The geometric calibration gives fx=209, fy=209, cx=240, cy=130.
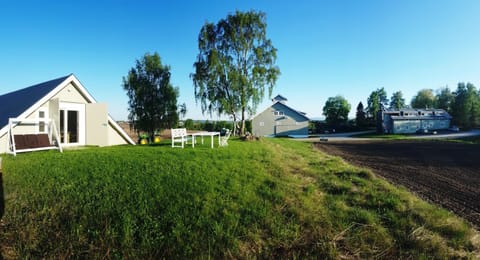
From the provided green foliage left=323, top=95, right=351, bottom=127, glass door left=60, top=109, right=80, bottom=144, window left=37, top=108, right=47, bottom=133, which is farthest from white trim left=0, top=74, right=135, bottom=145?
green foliage left=323, top=95, right=351, bottom=127

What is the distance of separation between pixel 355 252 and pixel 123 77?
856 inches

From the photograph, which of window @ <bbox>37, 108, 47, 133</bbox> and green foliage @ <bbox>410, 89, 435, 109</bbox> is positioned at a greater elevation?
green foliage @ <bbox>410, 89, 435, 109</bbox>

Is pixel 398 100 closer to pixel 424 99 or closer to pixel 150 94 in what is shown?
pixel 424 99

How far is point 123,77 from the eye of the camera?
767 inches

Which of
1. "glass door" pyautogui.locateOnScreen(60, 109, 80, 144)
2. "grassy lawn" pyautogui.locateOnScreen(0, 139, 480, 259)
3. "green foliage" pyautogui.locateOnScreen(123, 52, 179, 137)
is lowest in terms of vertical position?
"grassy lawn" pyautogui.locateOnScreen(0, 139, 480, 259)

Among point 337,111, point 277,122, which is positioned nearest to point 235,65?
point 277,122

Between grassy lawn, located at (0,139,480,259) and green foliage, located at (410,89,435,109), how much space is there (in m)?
75.7

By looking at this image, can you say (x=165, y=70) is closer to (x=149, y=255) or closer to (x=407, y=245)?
(x=149, y=255)

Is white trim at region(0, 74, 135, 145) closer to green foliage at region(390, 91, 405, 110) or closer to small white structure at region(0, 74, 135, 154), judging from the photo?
small white structure at region(0, 74, 135, 154)

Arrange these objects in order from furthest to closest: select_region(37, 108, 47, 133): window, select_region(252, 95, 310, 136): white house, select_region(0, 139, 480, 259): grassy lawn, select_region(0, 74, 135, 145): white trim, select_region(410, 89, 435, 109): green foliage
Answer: select_region(410, 89, 435, 109): green foliage, select_region(252, 95, 310, 136): white house, select_region(37, 108, 47, 133): window, select_region(0, 74, 135, 145): white trim, select_region(0, 139, 480, 259): grassy lawn

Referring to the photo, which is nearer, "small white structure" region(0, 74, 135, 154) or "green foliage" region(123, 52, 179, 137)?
"small white structure" region(0, 74, 135, 154)

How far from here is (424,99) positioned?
2467 inches

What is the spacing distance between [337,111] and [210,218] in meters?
54.3

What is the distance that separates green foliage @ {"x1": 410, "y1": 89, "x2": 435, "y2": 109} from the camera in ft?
199
